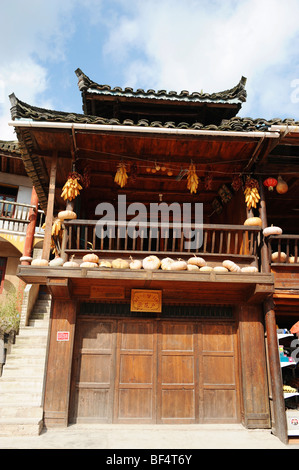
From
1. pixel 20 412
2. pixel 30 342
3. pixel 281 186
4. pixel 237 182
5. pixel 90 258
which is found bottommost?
pixel 20 412

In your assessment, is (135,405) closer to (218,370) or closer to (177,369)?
(177,369)

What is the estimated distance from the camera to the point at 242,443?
667 cm

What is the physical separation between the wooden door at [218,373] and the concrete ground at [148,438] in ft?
0.97

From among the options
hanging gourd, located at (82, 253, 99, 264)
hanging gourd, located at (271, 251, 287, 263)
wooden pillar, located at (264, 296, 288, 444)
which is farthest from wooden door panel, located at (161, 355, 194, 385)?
hanging gourd, located at (271, 251, 287, 263)

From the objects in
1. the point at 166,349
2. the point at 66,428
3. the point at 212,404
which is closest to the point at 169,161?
the point at 166,349

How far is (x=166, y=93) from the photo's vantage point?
36.6 feet

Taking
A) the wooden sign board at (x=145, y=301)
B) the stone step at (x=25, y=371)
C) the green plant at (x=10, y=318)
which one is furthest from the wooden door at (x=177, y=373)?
the green plant at (x=10, y=318)

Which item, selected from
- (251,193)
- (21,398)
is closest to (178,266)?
(251,193)

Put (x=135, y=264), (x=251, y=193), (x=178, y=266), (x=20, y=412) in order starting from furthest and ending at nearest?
(x=251, y=193) → (x=135, y=264) → (x=178, y=266) → (x=20, y=412)

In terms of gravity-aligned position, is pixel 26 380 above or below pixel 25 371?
below

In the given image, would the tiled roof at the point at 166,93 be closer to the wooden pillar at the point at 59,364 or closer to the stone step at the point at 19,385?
the wooden pillar at the point at 59,364

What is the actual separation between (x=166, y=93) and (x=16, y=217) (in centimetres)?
1038

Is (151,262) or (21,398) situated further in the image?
(21,398)

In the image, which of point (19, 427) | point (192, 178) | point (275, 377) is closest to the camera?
point (19, 427)
